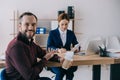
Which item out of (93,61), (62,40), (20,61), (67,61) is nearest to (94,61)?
(93,61)

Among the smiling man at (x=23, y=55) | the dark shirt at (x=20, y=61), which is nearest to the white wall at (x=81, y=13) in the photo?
the smiling man at (x=23, y=55)

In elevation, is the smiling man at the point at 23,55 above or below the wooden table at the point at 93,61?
above

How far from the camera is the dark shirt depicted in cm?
169

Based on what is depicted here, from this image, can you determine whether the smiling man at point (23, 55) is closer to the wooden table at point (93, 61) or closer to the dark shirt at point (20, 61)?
the dark shirt at point (20, 61)

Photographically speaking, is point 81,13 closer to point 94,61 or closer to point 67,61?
point 94,61

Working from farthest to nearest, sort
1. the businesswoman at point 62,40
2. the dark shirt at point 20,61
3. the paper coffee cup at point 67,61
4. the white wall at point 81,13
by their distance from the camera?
the white wall at point 81,13 < the businesswoman at point 62,40 < the paper coffee cup at point 67,61 < the dark shirt at point 20,61

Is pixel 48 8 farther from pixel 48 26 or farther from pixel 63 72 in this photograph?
pixel 63 72

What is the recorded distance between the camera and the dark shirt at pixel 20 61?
1.69 m

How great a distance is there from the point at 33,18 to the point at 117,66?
4.09 ft

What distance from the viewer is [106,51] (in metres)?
2.55

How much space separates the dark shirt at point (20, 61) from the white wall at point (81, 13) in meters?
2.49

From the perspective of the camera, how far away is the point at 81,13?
14.9 ft

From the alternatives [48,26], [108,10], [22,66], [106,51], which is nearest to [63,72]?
[106,51]

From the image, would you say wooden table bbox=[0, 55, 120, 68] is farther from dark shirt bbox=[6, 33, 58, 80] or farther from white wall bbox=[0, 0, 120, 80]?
white wall bbox=[0, 0, 120, 80]
